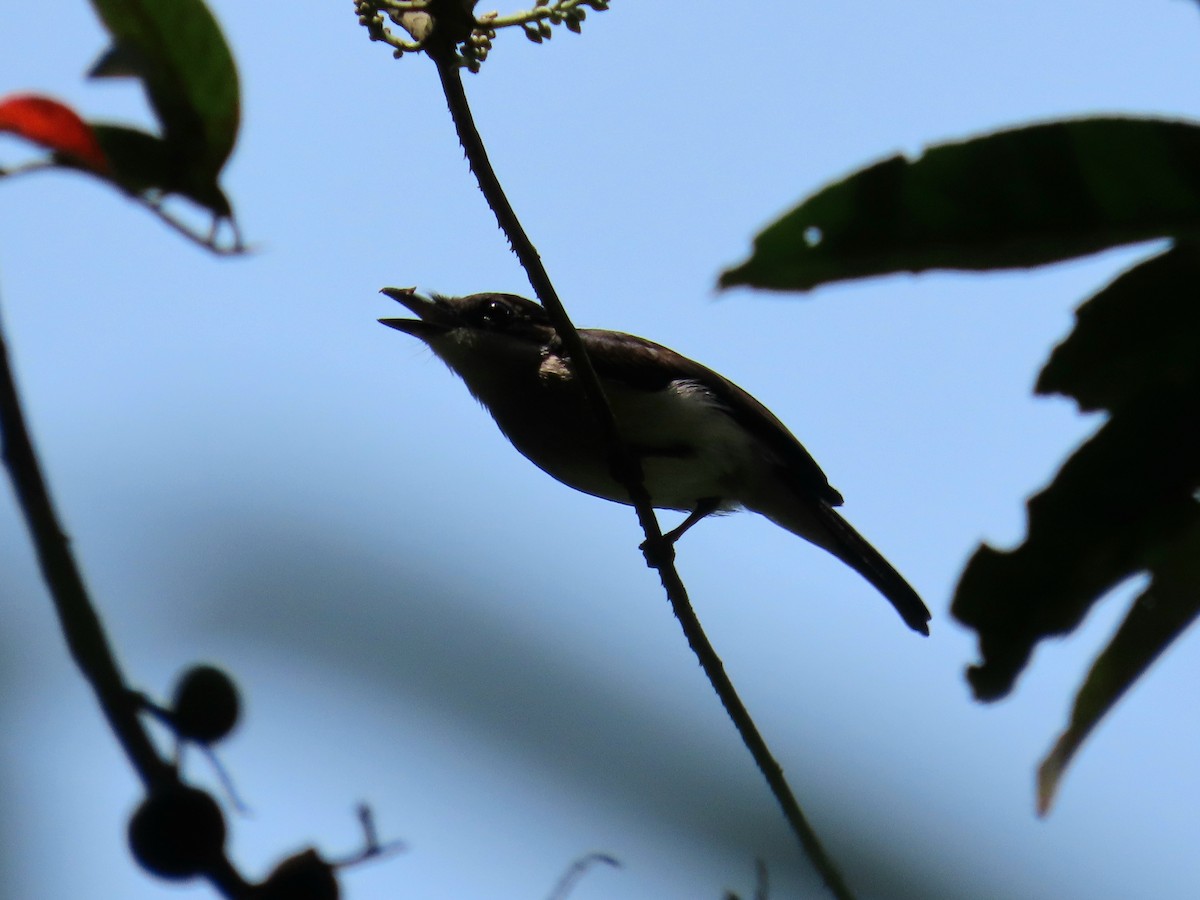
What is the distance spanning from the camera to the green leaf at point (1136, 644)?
1831mm

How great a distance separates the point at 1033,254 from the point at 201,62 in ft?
3.25

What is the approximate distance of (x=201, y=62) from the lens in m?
1.57

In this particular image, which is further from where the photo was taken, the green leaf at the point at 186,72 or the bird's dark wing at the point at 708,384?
the bird's dark wing at the point at 708,384

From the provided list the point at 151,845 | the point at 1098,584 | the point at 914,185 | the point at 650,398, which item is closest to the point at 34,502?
the point at 151,845

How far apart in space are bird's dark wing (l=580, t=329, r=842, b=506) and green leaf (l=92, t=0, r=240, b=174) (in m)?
3.78

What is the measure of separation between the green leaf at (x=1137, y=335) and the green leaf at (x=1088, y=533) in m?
0.04

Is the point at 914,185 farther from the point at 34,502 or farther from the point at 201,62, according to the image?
the point at 34,502

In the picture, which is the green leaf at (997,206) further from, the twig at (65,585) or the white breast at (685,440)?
the white breast at (685,440)

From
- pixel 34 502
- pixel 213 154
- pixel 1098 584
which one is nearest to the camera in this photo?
pixel 34 502

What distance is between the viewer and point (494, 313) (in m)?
5.64

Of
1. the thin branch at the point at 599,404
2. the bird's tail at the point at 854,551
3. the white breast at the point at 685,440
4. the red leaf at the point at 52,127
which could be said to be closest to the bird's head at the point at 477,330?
the white breast at the point at 685,440

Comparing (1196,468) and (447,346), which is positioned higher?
(447,346)

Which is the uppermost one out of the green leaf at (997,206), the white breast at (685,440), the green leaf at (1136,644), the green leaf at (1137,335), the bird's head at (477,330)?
the bird's head at (477,330)

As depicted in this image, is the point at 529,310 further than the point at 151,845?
Yes
